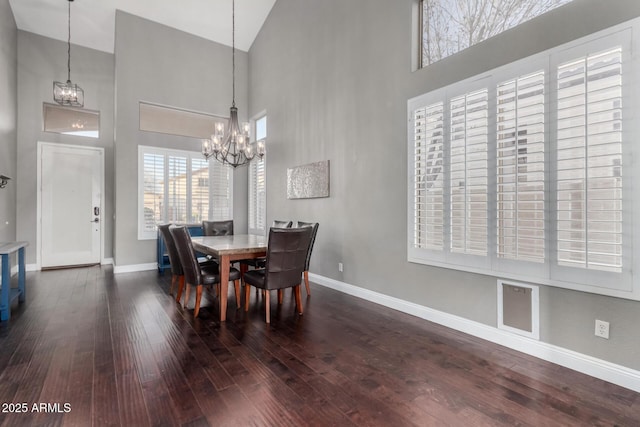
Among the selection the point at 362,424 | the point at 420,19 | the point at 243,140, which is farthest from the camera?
the point at 243,140

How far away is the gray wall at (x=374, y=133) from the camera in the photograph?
2.15 m

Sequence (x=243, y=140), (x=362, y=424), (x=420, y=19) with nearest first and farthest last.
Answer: (x=362, y=424), (x=420, y=19), (x=243, y=140)

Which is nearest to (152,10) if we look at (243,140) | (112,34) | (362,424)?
(112,34)

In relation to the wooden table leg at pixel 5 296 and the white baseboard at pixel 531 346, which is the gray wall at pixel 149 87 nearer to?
the wooden table leg at pixel 5 296

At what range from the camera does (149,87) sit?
5.62 m

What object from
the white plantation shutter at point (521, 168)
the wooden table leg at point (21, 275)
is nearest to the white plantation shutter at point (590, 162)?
the white plantation shutter at point (521, 168)

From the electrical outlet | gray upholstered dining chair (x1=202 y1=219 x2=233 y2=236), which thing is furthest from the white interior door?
the electrical outlet

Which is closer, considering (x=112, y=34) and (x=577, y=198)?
(x=577, y=198)

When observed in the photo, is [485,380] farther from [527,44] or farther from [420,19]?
[420,19]

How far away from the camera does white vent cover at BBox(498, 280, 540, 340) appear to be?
2.35 m

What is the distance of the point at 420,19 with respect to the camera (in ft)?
10.8

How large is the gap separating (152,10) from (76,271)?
4885 mm

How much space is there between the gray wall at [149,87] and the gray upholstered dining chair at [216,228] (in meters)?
1.51

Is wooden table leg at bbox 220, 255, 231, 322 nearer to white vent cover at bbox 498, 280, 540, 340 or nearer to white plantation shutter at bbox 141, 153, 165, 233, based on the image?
white vent cover at bbox 498, 280, 540, 340
